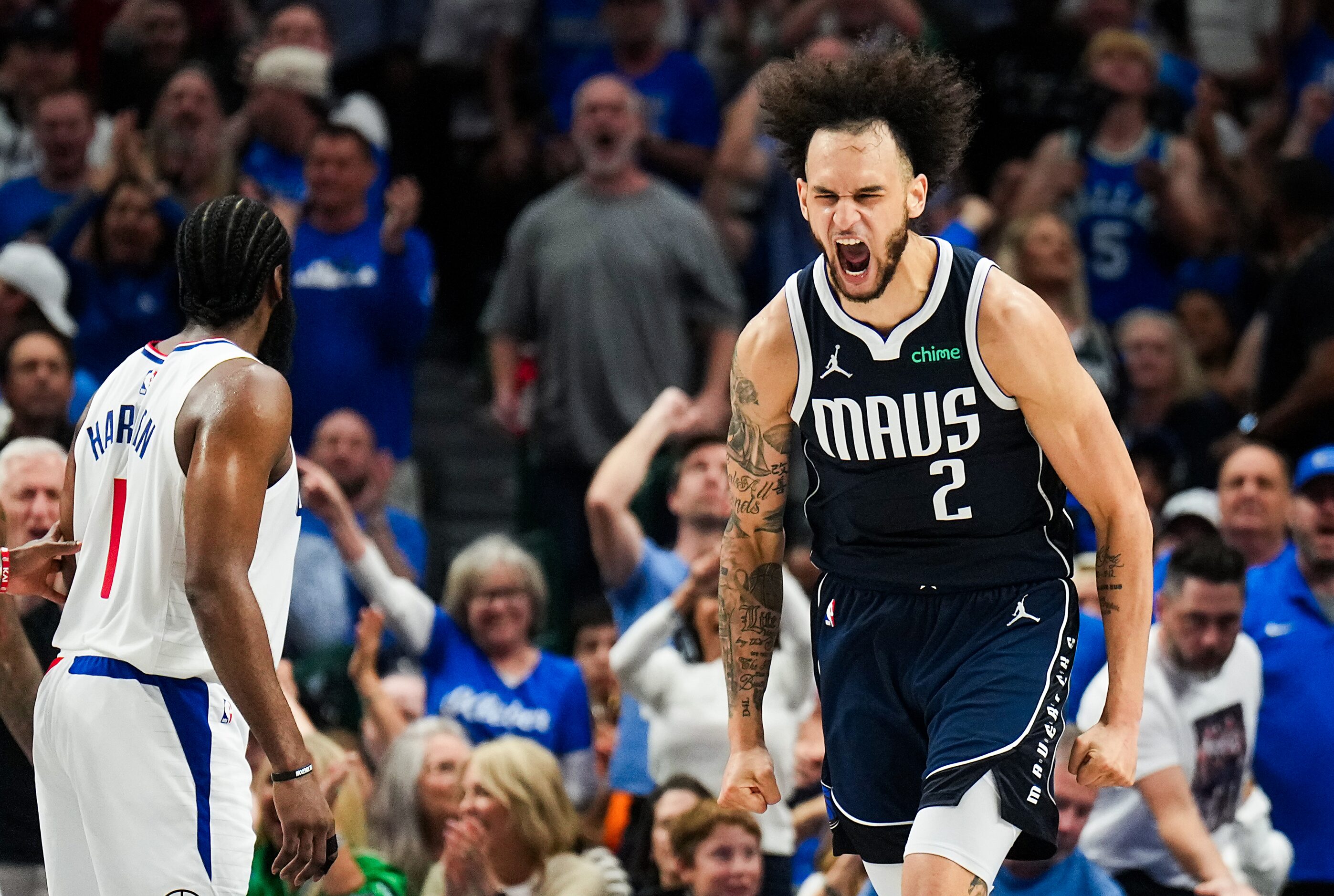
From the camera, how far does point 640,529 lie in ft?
23.7

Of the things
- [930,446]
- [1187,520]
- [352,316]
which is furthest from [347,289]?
[930,446]

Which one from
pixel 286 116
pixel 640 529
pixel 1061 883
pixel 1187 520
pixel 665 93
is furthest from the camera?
pixel 665 93

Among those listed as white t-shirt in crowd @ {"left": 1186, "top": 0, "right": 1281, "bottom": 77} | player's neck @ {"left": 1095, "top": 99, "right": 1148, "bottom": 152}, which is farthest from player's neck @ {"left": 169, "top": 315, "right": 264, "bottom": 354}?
white t-shirt in crowd @ {"left": 1186, "top": 0, "right": 1281, "bottom": 77}

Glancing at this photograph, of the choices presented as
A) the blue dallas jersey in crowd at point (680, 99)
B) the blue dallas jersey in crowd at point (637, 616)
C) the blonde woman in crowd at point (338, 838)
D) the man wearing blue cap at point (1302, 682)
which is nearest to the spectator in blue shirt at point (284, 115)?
the blue dallas jersey in crowd at point (680, 99)

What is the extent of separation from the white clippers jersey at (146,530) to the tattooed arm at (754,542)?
104cm

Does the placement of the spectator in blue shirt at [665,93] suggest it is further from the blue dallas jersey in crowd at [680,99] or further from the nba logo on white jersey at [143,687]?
the nba logo on white jersey at [143,687]

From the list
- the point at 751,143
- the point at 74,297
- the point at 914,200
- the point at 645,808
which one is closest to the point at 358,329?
the point at 74,297

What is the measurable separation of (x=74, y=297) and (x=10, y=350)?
90 centimetres

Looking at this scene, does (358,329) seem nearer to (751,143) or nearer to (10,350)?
(10,350)

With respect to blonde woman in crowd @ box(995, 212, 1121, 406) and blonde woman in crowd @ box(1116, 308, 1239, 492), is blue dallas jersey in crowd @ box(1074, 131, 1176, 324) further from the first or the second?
blonde woman in crowd @ box(995, 212, 1121, 406)

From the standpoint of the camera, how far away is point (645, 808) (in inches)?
257

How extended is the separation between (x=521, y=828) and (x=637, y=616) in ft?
4.69

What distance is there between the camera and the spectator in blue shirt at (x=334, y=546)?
7559 millimetres

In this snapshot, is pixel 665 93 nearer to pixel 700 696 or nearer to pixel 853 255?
pixel 700 696
